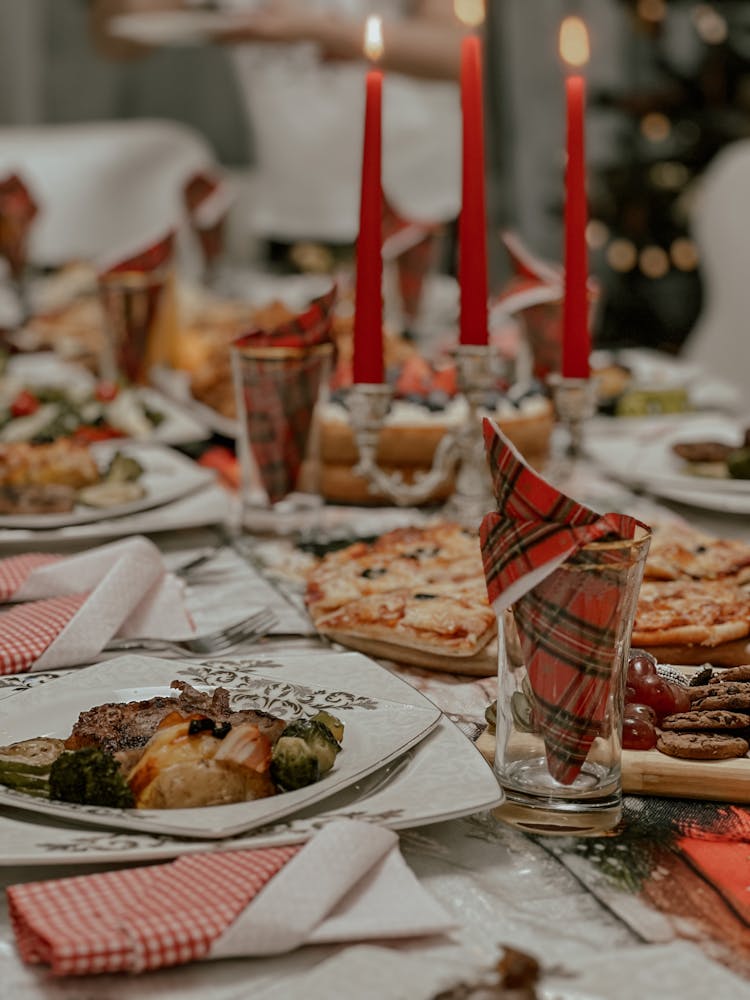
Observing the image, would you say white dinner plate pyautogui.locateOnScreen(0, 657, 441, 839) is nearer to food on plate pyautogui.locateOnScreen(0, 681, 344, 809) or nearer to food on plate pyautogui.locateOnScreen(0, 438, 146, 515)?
food on plate pyautogui.locateOnScreen(0, 681, 344, 809)

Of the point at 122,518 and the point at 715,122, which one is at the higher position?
the point at 715,122

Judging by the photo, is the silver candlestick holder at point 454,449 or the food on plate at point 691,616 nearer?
the food on plate at point 691,616

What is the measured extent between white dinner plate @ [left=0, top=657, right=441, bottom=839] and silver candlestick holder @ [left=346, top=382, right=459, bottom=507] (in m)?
0.41

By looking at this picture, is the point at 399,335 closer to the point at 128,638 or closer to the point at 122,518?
the point at 122,518

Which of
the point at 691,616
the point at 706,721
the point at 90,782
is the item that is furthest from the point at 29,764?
the point at 691,616

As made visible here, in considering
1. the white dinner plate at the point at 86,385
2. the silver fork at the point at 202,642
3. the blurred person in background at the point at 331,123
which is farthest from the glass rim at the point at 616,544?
the blurred person in background at the point at 331,123

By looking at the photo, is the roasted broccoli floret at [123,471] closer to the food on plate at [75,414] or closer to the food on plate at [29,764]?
the food on plate at [75,414]

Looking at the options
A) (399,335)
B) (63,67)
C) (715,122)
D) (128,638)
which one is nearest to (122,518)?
(128,638)

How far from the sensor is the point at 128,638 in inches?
42.6

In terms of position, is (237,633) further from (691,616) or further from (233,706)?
(691,616)

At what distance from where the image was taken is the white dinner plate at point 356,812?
70 centimetres

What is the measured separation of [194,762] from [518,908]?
193 millimetres

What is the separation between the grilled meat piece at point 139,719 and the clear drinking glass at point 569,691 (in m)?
0.14

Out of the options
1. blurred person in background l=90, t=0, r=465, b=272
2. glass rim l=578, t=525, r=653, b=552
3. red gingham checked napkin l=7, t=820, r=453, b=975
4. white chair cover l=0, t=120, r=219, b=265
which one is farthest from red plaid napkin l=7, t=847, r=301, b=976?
white chair cover l=0, t=120, r=219, b=265
